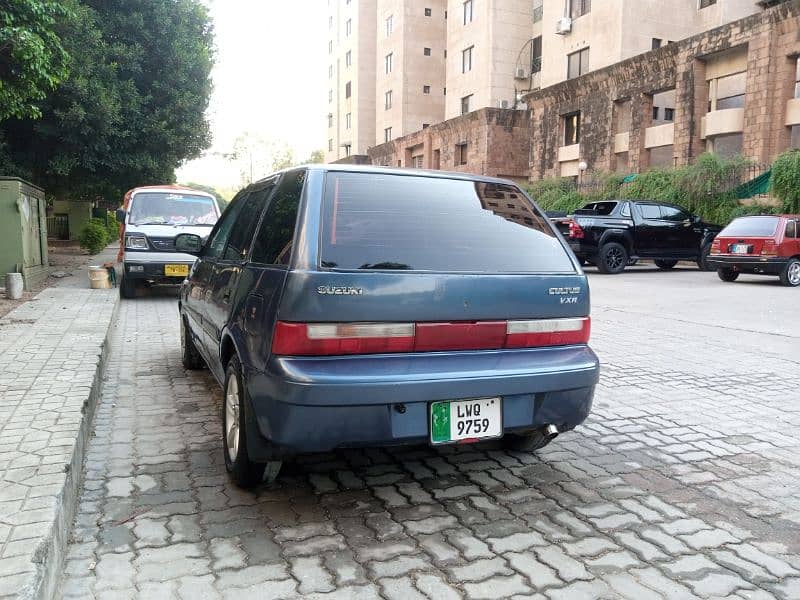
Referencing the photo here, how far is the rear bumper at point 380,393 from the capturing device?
2.85 m

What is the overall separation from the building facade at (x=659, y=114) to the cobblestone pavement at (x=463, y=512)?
21168 mm

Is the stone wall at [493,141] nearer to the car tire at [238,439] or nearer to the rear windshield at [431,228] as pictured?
the rear windshield at [431,228]

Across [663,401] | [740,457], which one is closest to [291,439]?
[740,457]

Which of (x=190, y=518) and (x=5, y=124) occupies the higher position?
(x=5, y=124)

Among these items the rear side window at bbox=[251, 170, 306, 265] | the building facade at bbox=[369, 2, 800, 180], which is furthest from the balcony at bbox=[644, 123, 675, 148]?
the rear side window at bbox=[251, 170, 306, 265]

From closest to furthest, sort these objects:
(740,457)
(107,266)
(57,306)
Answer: (740,457)
(57,306)
(107,266)

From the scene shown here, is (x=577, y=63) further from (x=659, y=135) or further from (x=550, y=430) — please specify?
(x=550, y=430)

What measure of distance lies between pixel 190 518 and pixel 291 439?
69cm

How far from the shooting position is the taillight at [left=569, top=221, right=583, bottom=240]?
17.0 m

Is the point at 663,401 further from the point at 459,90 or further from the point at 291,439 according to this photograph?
the point at 459,90

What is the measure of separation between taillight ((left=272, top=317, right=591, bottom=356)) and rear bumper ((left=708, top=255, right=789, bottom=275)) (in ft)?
42.9

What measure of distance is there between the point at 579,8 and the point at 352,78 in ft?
85.3

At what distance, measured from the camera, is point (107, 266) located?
38.4 feet

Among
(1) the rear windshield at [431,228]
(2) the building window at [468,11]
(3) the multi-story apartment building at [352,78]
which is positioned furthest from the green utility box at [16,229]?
(3) the multi-story apartment building at [352,78]
